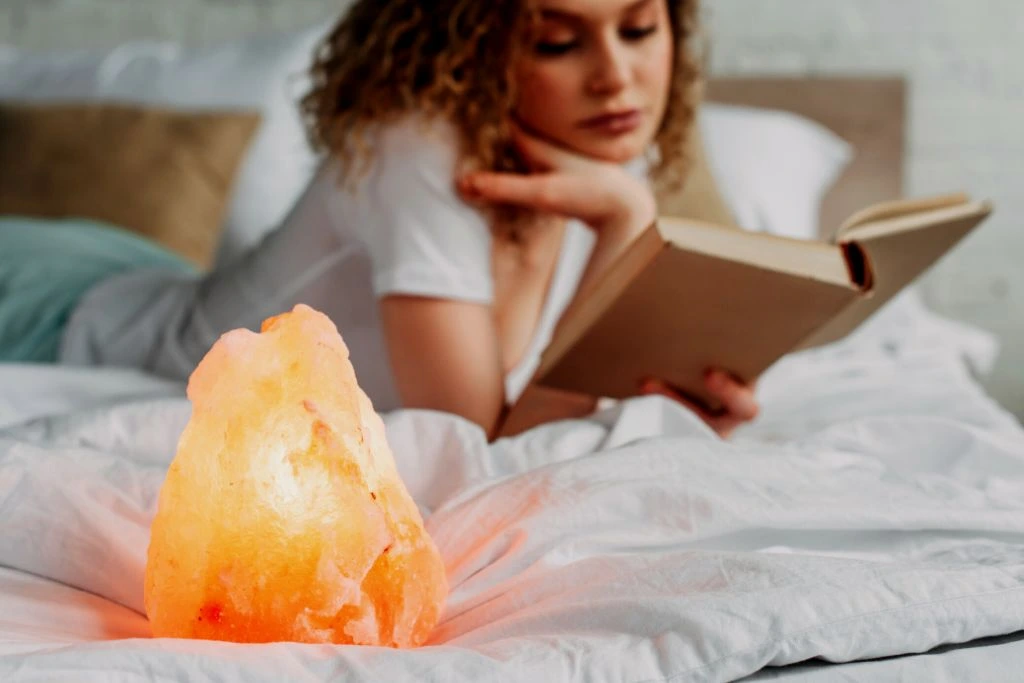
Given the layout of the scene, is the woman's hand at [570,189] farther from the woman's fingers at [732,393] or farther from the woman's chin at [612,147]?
the woman's fingers at [732,393]

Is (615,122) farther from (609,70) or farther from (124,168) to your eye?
(124,168)

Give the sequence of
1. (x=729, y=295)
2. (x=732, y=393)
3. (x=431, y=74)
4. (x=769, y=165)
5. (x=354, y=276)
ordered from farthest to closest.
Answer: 1. (x=769, y=165)
2. (x=354, y=276)
3. (x=431, y=74)
4. (x=732, y=393)
5. (x=729, y=295)

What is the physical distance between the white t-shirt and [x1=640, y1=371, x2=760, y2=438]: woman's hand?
7.9 inches

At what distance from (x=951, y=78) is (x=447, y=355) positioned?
1808mm

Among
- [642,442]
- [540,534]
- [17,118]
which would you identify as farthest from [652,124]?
[17,118]

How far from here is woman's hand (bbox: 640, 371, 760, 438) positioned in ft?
3.84

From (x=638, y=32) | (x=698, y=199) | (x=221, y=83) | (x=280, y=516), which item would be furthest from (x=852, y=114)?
(x=280, y=516)

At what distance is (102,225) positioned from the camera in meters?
1.91

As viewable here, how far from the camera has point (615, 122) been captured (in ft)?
4.14

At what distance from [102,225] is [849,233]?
1304 millimetres

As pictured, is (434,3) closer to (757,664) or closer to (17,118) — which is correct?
(757,664)

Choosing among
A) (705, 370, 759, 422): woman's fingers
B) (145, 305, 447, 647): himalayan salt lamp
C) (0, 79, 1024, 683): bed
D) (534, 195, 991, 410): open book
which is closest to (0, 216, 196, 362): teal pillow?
(0, 79, 1024, 683): bed

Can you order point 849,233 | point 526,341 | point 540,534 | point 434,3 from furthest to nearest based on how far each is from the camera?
point 526,341 < point 434,3 < point 849,233 < point 540,534

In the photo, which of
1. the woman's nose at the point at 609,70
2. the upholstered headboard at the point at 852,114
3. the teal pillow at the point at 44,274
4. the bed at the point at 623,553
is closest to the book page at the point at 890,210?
the bed at the point at 623,553
